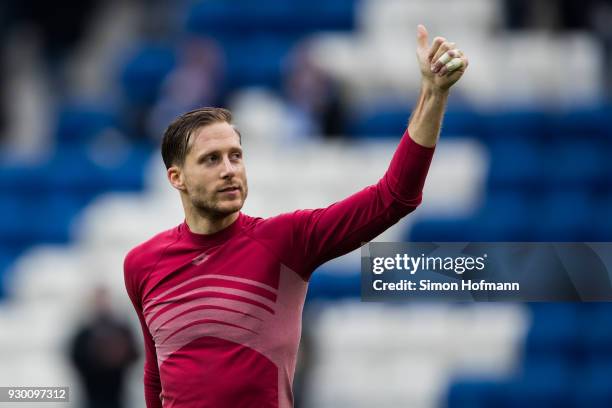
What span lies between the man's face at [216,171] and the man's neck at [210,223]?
4 cm

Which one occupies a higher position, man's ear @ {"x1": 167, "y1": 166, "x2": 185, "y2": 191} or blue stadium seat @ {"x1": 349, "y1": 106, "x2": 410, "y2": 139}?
blue stadium seat @ {"x1": 349, "y1": 106, "x2": 410, "y2": 139}

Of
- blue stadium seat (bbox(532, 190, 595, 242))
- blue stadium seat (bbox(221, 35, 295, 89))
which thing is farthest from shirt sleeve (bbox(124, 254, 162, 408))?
blue stadium seat (bbox(221, 35, 295, 89))

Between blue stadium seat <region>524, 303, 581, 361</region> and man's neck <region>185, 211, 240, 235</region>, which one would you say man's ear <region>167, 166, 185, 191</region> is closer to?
man's neck <region>185, 211, 240, 235</region>

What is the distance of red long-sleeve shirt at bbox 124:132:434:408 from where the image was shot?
4.23 meters

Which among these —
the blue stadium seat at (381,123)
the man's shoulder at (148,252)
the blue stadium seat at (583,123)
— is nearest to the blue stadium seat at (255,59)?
the blue stadium seat at (381,123)

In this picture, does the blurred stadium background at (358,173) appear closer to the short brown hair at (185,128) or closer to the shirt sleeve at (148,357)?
the shirt sleeve at (148,357)

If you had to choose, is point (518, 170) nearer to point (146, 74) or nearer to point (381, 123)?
point (381, 123)

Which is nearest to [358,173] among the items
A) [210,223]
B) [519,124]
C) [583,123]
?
[519,124]

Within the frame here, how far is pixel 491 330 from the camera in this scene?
388 inches

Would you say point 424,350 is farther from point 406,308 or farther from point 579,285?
point 579,285

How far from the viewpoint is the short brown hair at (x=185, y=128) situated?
4.45 m

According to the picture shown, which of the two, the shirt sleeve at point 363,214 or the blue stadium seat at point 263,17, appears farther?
the blue stadium seat at point 263,17

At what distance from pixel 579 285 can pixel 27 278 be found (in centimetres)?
708

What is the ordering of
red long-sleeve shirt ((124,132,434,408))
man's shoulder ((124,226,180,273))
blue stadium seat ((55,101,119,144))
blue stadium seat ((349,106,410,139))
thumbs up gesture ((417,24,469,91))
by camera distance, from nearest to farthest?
thumbs up gesture ((417,24,469,91)), red long-sleeve shirt ((124,132,434,408)), man's shoulder ((124,226,180,273)), blue stadium seat ((349,106,410,139)), blue stadium seat ((55,101,119,144))
